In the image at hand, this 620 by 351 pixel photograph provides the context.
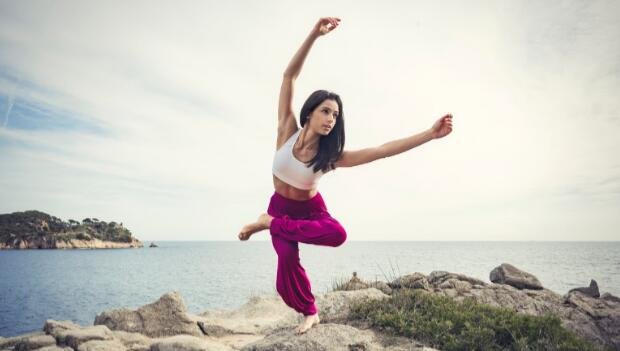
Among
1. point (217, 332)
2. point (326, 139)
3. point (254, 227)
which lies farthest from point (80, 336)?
point (326, 139)

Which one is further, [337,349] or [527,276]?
[527,276]

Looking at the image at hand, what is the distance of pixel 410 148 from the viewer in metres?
4.53

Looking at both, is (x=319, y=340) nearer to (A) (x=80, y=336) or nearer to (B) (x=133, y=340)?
(B) (x=133, y=340)

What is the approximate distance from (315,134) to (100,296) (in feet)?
126

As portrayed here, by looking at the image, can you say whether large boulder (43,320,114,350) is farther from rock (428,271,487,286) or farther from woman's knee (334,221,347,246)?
rock (428,271,487,286)

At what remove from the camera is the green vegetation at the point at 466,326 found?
629 centimetres

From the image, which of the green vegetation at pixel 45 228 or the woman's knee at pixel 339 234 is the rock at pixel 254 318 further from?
the green vegetation at pixel 45 228

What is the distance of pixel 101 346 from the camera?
831cm

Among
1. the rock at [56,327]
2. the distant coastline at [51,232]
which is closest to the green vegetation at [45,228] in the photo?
the distant coastline at [51,232]

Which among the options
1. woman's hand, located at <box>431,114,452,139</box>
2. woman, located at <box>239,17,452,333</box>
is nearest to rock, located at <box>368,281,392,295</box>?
woman, located at <box>239,17,452,333</box>

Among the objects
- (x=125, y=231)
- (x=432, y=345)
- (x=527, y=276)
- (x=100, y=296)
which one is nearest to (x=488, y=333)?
(x=432, y=345)

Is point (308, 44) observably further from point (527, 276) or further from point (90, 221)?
point (90, 221)

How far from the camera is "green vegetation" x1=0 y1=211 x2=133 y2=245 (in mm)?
→ 123500

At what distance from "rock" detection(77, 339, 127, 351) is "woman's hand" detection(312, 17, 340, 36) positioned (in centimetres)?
760
